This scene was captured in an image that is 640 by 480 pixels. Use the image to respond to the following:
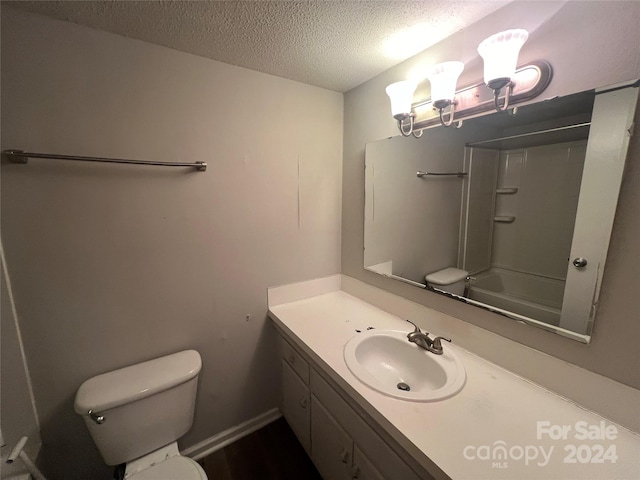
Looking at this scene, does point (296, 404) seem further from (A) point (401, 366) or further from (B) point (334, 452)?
(A) point (401, 366)

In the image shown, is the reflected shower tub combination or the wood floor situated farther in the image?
the wood floor

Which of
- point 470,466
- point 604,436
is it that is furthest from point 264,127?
point 604,436

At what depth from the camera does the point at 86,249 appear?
1.11m

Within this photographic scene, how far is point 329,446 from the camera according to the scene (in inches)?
47.3

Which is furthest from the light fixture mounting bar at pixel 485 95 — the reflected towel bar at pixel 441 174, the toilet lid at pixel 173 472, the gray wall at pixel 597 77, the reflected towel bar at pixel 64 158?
the toilet lid at pixel 173 472

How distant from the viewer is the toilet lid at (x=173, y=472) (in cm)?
104

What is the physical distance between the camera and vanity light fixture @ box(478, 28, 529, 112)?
0.84m

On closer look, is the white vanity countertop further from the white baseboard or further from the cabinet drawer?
the white baseboard

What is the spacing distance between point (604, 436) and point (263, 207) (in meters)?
1.62

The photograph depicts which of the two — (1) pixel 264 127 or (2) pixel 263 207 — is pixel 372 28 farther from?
(2) pixel 263 207

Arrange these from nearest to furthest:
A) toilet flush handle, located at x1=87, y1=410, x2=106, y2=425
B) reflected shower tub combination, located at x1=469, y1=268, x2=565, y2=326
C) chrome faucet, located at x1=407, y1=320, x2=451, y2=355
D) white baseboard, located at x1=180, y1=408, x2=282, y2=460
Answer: reflected shower tub combination, located at x1=469, y1=268, x2=565, y2=326 → toilet flush handle, located at x1=87, y1=410, x2=106, y2=425 → chrome faucet, located at x1=407, y1=320, x2=451, y2=355 → white baseboard, located at x1=180, y1=408, x2=282, y2=460

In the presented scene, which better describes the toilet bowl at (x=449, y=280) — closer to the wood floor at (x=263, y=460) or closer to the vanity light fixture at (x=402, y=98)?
the vanity light fixture at (x=402, y=98)

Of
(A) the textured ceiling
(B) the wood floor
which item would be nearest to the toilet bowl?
(A) the textured ceiling

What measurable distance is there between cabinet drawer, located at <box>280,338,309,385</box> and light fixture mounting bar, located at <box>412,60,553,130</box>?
137 cm
